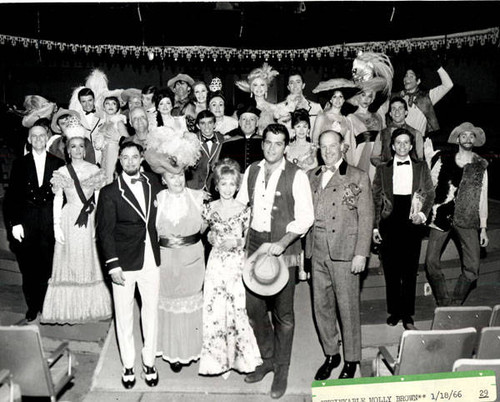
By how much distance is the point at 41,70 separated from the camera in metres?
14.5

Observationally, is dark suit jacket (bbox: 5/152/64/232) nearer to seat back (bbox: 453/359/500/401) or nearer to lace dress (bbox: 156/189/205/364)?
lace dress (bbox: 156/189/205/364)

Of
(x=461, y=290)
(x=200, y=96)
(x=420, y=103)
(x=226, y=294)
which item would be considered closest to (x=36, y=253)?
(x=226, y=294)

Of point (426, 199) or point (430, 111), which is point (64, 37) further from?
point (426, 199)

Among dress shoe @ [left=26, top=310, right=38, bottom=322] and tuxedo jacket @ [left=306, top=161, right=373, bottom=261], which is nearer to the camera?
tuxedo jacket @ [left=306, top=161, right=373, bottom=261]

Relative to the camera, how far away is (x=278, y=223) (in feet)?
11.8

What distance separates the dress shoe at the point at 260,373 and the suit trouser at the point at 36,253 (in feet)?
7.42

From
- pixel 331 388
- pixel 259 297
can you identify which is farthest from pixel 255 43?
pixel 331 388

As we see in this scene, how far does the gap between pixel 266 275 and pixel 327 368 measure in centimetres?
101

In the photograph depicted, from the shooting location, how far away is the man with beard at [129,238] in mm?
3496

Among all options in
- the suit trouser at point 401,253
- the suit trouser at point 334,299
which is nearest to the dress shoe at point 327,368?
the suit trouser at point 334,299

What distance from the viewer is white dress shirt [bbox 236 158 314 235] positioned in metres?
3.55

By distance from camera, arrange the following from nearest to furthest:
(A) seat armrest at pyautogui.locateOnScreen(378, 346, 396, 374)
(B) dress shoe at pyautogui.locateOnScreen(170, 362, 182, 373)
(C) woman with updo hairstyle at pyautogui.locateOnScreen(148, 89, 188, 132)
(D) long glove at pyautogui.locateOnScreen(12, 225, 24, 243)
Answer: (A) seat armrest at pyautogui.locateOnScreen(378, 346, 396, 374)
(B) dress shoe at pyautogui.locateOnScreen(170, 362, 182, 373)
(D) long glove at pyautogui.locateOnScreen(12, 225, 24, 243)
(C) woman with updo hairstyle at pyautogui.locateOnScreen(148, 89, 188, 132)

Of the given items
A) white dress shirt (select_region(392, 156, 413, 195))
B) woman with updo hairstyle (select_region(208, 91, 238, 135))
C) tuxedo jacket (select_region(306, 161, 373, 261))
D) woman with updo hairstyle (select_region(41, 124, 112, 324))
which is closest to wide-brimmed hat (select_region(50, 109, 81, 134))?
woman with updo hairstyle (select_region(41, 124, 112, 324))

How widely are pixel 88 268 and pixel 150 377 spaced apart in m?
1.28
